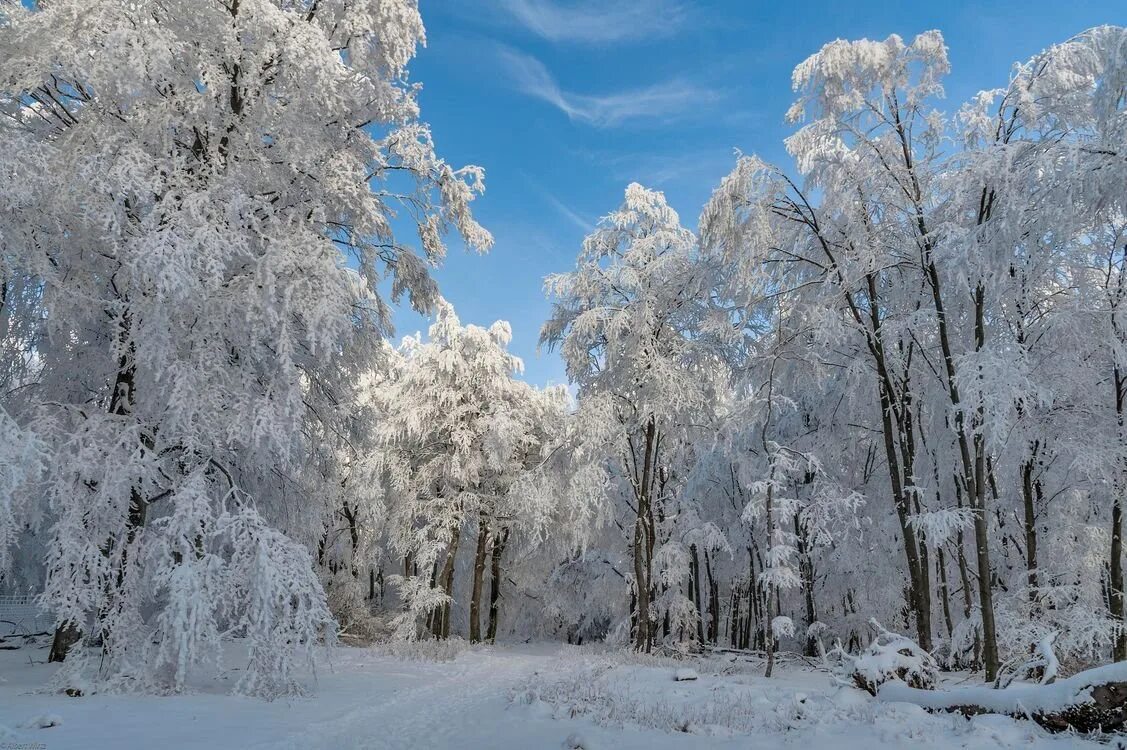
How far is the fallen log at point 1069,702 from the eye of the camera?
16.9 ft

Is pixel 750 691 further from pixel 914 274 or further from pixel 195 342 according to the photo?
pixel 195 342

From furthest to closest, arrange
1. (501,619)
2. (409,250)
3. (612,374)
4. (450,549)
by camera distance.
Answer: (501,619), (450,549), (612,374), (409,250)

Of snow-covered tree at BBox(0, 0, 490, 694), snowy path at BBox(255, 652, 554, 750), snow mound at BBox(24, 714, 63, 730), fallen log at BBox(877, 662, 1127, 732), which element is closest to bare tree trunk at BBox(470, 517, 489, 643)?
snowy path at BBox(255, 652, 554, 750)

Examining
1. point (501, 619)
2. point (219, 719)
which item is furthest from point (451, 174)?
point (501, 619)

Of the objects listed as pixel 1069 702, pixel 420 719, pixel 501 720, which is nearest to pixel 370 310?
pixel 420 719

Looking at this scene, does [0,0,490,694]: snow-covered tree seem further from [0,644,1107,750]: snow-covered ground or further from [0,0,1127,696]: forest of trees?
[0,644,1107,750]: snow-covered ground

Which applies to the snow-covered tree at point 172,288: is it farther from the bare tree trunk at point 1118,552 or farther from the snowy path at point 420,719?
the bare tree trunk at point 1118,552

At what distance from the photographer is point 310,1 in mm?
10172

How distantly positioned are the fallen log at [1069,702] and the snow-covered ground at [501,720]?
0.52 feet

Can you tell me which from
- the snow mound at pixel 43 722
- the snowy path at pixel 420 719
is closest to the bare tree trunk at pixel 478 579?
the snowy path at pixel 420 719

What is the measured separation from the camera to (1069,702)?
533 cm

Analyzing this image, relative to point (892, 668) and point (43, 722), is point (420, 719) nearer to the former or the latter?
point (43, 722)

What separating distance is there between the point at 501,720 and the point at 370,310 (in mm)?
6414

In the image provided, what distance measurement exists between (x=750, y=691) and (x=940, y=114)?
28.2 ft
